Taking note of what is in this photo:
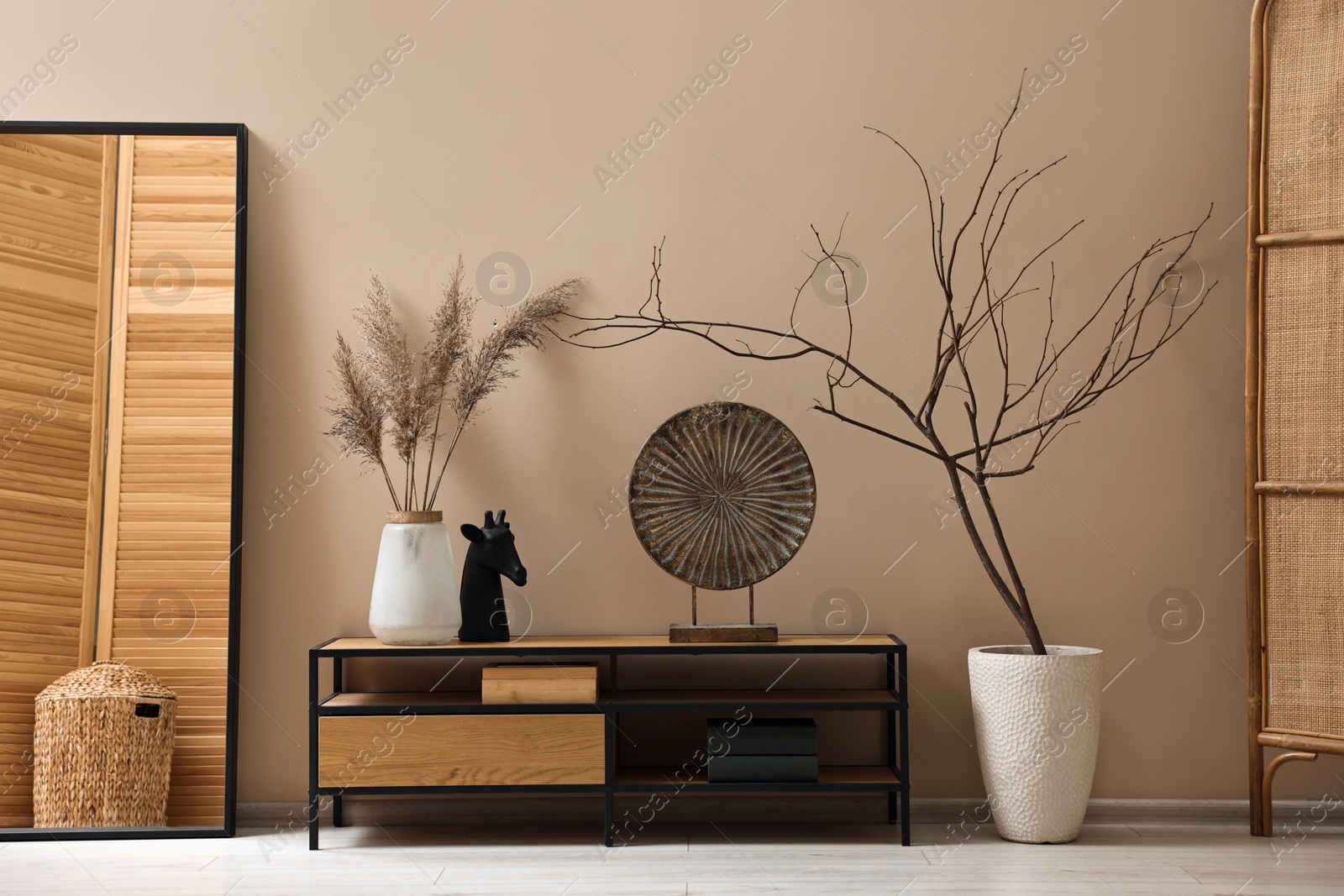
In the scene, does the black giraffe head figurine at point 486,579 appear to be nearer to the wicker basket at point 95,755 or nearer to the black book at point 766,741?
the black book at point 766,741

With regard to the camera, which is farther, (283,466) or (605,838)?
(283,466)

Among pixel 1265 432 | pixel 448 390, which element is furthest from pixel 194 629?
pixel 1265 432

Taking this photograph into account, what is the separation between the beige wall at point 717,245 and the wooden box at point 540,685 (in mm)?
296

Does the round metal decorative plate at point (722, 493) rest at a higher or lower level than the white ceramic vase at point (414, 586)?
higher

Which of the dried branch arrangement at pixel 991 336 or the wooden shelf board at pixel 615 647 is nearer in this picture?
the wooden shelf board at pixel 615 647

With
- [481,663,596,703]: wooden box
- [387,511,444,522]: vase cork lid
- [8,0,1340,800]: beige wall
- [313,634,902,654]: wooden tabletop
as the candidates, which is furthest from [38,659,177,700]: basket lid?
[481,663,596,703]: wooden box

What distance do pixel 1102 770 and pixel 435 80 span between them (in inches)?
108

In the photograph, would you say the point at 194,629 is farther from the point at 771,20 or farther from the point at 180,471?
the point at 771,20

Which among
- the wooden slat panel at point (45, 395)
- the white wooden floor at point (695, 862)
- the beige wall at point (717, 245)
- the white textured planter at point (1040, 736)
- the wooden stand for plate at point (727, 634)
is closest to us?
the white wooden floor at point (695, 862)

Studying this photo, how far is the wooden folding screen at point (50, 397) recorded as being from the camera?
266cm

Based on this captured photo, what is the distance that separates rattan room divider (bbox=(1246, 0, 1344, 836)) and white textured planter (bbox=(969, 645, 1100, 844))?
513 millimetres

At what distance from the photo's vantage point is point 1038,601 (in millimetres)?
2760

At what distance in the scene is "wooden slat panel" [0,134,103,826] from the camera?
2.66 meters

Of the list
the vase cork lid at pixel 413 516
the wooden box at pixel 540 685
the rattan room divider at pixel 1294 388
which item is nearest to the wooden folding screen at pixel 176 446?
the vase cork lid at pixel 413 516
